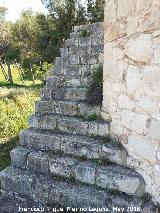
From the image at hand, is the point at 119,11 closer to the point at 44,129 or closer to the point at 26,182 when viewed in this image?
the point at 44,129

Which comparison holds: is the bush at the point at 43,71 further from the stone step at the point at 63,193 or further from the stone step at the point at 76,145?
the stone step at the point at 63,193

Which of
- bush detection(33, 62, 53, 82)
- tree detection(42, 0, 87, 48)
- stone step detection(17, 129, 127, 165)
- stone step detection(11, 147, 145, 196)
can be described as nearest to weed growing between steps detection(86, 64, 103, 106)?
stone step detection(17, 129, 127, 165)

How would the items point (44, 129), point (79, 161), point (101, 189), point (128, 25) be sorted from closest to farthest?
point (128, 25), point (101, 189), point (79, 161), point (44, 129)

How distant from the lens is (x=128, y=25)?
3.65 m

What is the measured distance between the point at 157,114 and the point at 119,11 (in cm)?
147

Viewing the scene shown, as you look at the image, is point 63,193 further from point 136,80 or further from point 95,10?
point 95,10

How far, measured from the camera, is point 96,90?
461 cm

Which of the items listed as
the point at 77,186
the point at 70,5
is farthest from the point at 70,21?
the point at 77,186

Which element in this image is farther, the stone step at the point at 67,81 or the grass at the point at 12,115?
the grass at the point at 12,115

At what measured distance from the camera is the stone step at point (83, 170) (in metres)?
3.70

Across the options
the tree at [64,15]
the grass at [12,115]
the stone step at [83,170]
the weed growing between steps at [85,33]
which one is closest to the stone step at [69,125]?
the stone step at [83,170]

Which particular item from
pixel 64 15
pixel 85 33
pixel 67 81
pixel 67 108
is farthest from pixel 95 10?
pixel 67 108

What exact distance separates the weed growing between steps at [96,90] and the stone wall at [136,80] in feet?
1.08

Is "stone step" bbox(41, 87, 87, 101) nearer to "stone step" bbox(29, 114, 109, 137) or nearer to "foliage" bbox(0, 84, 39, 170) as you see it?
"stone step" bbox(29, 114, 109, 137)
